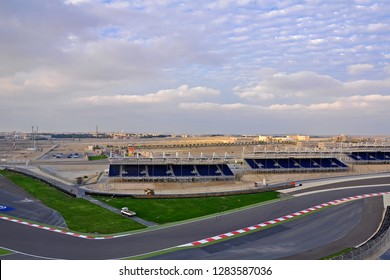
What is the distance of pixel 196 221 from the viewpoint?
25.8 metres

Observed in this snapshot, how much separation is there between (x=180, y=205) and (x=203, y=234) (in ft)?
31.7

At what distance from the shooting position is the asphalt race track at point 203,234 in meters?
18.5

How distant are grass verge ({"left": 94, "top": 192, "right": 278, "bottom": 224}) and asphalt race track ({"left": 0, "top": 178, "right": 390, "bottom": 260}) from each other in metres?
2.27

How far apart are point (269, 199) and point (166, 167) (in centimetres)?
1918

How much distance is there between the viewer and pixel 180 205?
31469mm

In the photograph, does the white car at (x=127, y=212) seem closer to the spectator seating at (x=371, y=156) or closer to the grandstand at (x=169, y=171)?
the grandstand at (x=169, y=171)

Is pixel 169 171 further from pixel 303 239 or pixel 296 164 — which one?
pixel 303 239

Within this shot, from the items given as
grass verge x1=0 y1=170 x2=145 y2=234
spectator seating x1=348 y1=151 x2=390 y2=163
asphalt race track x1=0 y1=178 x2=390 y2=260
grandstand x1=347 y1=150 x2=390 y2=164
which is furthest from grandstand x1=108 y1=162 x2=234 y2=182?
spectator seating x1=348 y1=151 x2=390 y2=163

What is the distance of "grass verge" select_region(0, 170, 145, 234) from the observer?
23.5 metres

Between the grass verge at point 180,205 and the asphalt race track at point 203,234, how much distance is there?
227 centimetres

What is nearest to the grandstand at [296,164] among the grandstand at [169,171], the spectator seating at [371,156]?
the grandstand at [169,171]

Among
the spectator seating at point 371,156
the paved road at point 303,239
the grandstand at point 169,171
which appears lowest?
the paved road at point 303,239

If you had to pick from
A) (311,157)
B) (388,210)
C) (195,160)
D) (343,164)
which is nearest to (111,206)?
(195,160)

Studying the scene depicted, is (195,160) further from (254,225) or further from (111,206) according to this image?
(254,225)
